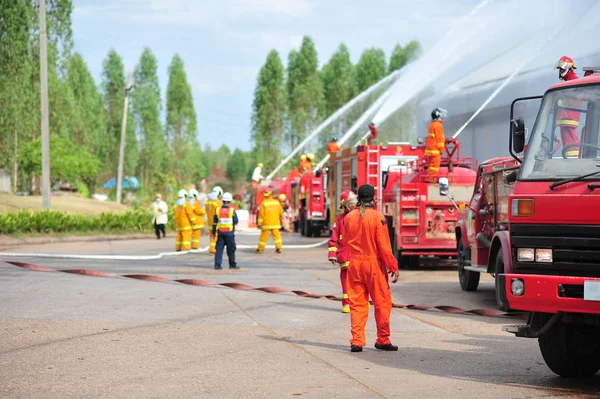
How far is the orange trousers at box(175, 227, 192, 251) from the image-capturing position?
25453mm

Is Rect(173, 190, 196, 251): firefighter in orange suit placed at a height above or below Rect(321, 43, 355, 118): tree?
below

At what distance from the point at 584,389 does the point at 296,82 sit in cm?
6795

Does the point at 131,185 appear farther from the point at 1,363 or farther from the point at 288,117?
the point at 1,363

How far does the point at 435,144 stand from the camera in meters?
18.9

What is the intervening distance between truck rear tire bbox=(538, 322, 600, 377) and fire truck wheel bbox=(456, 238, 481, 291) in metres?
7.00

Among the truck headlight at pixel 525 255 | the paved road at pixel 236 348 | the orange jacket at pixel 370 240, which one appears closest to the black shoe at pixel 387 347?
the paved road at pixel 236 348

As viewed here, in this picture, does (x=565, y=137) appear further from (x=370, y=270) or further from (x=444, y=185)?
(x=444, y=185)

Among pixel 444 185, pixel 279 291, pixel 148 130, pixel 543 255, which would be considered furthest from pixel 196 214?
pixel 148 130

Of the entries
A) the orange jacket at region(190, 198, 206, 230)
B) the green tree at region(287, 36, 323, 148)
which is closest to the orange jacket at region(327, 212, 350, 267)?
the orange jacket at region(190, 198, 206, 230)

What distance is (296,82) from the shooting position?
74625mm

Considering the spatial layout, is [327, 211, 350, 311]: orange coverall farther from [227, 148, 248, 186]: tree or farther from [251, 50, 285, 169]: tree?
[227, 148, 248, 186]: tree

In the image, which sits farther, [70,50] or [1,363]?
[70,50]

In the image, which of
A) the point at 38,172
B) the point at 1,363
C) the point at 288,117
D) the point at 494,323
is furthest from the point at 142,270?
the point at 288,117

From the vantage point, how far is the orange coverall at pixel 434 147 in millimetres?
18844
